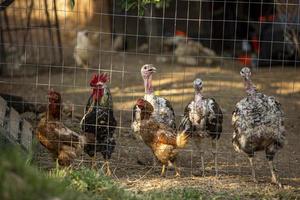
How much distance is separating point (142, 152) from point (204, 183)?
1646 millimetres

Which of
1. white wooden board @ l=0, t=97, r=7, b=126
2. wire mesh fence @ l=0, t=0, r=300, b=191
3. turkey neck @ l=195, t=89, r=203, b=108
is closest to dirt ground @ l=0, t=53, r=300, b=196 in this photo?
wire mesh fence @ l=0, t=0, r=300, b=191

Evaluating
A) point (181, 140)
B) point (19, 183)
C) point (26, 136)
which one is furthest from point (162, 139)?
point (19, 183)

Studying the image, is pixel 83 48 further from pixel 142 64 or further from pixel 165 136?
pixel 165 136

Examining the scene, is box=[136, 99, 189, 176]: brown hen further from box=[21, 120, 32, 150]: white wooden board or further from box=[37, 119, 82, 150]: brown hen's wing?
box=[21, 120, 32, 150]: white wooden board

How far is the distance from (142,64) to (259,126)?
7.56 metres

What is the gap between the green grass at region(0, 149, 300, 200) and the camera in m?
3.48

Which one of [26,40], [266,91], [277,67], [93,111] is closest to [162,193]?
[93,111]

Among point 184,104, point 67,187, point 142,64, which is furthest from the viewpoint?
point 142,64

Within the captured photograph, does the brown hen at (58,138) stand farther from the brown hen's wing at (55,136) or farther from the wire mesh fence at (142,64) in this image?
the wire mesh fence at (142,64)

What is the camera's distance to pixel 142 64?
14.5 meters

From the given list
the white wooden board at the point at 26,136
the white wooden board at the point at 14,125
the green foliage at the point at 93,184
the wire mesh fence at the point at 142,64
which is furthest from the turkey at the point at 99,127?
the green foliage at the point at 93,184

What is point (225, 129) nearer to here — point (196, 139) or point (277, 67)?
point (196, 139)

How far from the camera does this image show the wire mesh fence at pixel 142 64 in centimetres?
831

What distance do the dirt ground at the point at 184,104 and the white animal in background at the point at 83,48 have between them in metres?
0.36
